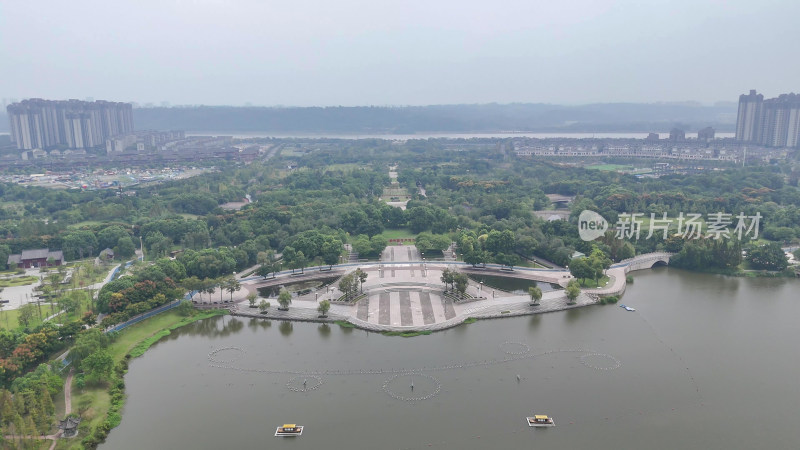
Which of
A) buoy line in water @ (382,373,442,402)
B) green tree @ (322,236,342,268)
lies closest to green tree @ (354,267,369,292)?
green tree @ (322,236,342,268)

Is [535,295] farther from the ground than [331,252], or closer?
closer

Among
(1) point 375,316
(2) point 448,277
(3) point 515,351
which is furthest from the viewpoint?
(2) point 448,277

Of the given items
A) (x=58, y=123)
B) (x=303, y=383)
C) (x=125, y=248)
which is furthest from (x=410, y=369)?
(x=58, y=123)

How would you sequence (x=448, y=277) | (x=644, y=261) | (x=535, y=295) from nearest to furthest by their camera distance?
(x=535, y=295) → (x=448, y=277) → (x=644, y=261)

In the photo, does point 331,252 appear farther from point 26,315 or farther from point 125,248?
point 26,315

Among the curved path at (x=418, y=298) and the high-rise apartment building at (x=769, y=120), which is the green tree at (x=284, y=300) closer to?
the curved path at (x=418, y=298)

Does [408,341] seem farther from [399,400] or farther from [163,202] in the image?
[163,202]

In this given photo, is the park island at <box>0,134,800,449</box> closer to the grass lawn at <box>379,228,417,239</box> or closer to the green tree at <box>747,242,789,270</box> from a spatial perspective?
the green tree at <box>747,242,789,270</box>
